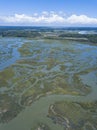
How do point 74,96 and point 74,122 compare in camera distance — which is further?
point 74,96

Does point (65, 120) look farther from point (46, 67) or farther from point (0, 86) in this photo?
point (46, 67)

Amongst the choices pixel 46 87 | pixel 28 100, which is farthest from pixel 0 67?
pixel 28 100

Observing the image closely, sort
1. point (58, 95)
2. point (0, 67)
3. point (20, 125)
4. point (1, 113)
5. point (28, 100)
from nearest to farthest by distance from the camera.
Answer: point (20, 125) < point (1, 113) < point (28, 100) < point (58, 95) < point (0, 67)

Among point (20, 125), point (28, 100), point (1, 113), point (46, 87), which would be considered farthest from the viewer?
point (46, 87)

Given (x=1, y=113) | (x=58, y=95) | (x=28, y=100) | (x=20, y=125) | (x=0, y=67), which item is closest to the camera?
(x=20, y=125)

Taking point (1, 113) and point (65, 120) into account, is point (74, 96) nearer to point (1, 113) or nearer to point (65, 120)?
point (65, 120)

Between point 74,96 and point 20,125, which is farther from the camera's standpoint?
point 74,96

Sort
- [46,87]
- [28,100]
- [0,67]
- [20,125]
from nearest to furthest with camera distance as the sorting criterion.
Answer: [20,125], [28,100], [46,87], [0,67]

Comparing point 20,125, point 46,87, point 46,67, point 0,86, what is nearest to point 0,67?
point 46,67
